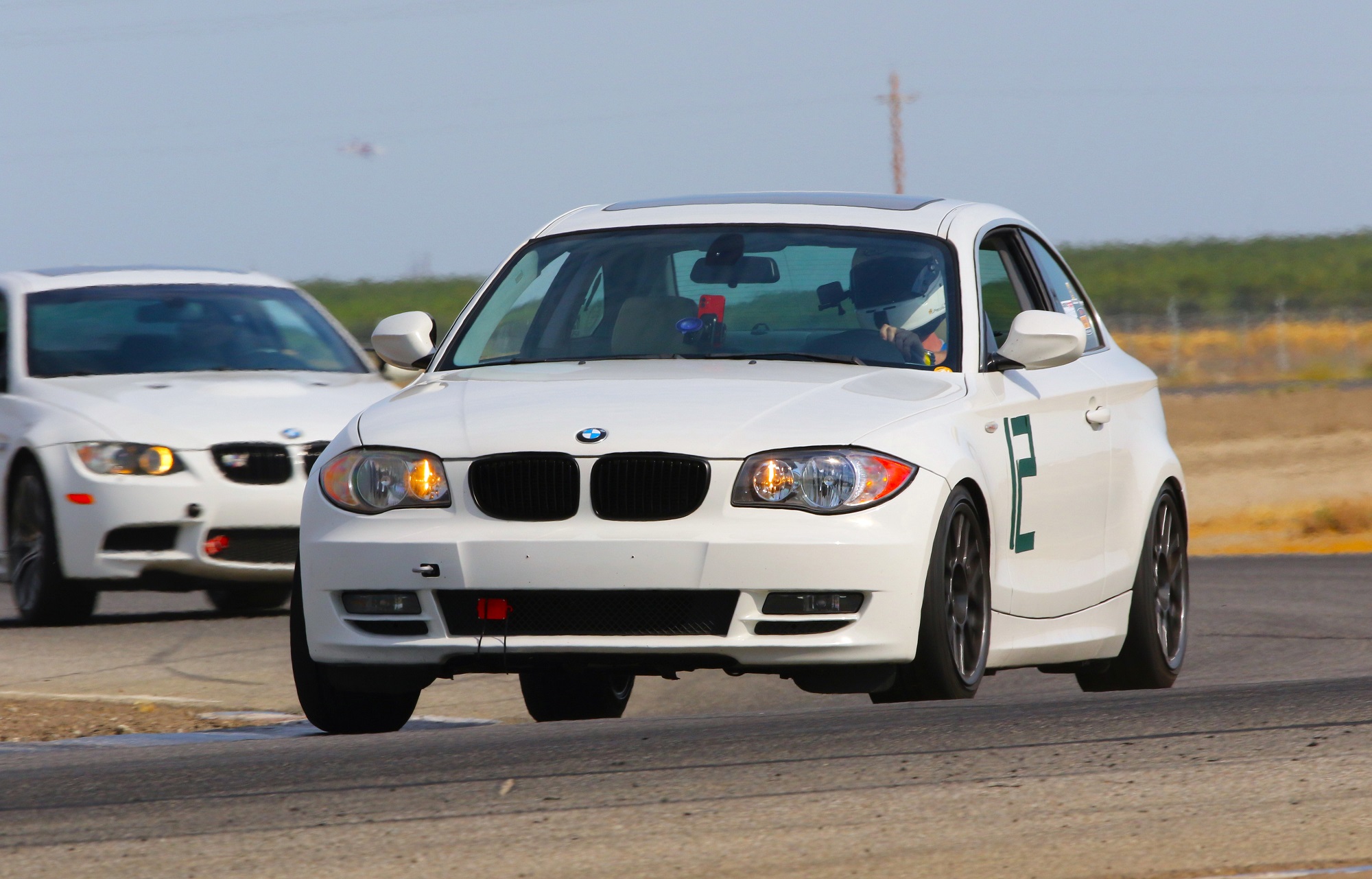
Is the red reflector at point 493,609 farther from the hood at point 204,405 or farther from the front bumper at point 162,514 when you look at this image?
the hood at point 204,405

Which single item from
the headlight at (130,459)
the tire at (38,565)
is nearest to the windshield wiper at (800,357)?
the headlight at (130,459)

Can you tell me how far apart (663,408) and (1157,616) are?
8.73 ft

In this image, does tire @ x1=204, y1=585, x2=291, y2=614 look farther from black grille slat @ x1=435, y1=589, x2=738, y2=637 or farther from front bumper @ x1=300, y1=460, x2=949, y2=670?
black grille slat @ x1=435, y1=589, x2=738, y2=637

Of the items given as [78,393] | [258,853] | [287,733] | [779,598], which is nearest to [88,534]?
[78,393]

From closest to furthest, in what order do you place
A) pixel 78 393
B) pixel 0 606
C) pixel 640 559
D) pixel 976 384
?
pixel 640 559 → pixel 976 384 → pixel 78 393 → pixel 0 606

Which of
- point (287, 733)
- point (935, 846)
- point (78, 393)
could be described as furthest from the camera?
point (78, 393)

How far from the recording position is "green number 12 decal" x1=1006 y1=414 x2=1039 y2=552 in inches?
283

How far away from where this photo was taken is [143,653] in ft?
34.3

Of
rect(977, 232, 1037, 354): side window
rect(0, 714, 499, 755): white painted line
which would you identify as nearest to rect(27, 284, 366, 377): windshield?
rect(0, 714, 499, 755): white painted line

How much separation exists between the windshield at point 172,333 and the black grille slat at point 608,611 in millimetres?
5902

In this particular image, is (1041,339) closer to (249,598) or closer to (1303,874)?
(1303,874)

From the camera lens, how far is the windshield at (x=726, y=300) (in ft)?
24.2

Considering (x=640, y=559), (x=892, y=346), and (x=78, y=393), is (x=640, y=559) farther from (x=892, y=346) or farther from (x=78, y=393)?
(x=78, y=393)

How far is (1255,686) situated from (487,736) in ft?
7.74
